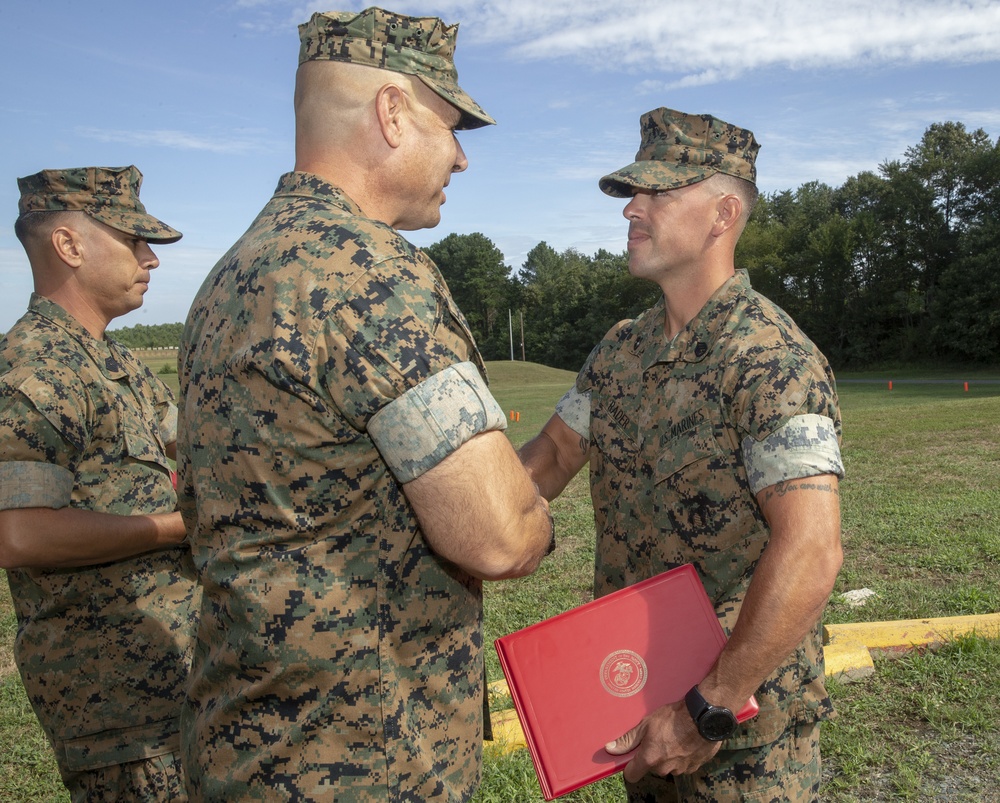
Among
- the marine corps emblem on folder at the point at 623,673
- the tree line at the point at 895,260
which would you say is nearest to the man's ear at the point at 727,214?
the marine corps emblem on folder at the point at 623,673

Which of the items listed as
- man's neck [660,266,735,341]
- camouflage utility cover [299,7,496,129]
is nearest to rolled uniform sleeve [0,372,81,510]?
camouflage utility cover [299,7,496,129]

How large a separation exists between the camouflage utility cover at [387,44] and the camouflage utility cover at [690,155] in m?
1.03

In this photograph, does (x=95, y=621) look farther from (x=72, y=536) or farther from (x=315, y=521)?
(x=315, y=521)

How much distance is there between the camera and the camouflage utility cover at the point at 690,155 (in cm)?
290

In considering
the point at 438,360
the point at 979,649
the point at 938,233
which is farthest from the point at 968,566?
the point at 938,233

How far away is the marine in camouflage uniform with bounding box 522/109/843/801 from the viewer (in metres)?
2.39

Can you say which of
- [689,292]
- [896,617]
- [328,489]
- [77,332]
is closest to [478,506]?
[328,489]

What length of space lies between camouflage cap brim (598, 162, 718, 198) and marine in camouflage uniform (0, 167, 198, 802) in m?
2.05

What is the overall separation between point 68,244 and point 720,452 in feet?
8.71

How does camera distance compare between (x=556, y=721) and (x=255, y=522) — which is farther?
(x=556, y=721)

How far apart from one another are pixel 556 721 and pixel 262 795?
0.81 metres

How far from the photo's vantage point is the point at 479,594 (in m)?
2.11

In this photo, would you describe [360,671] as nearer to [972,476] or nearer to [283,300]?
[283,300]

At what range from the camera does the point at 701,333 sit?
9.04 ft
